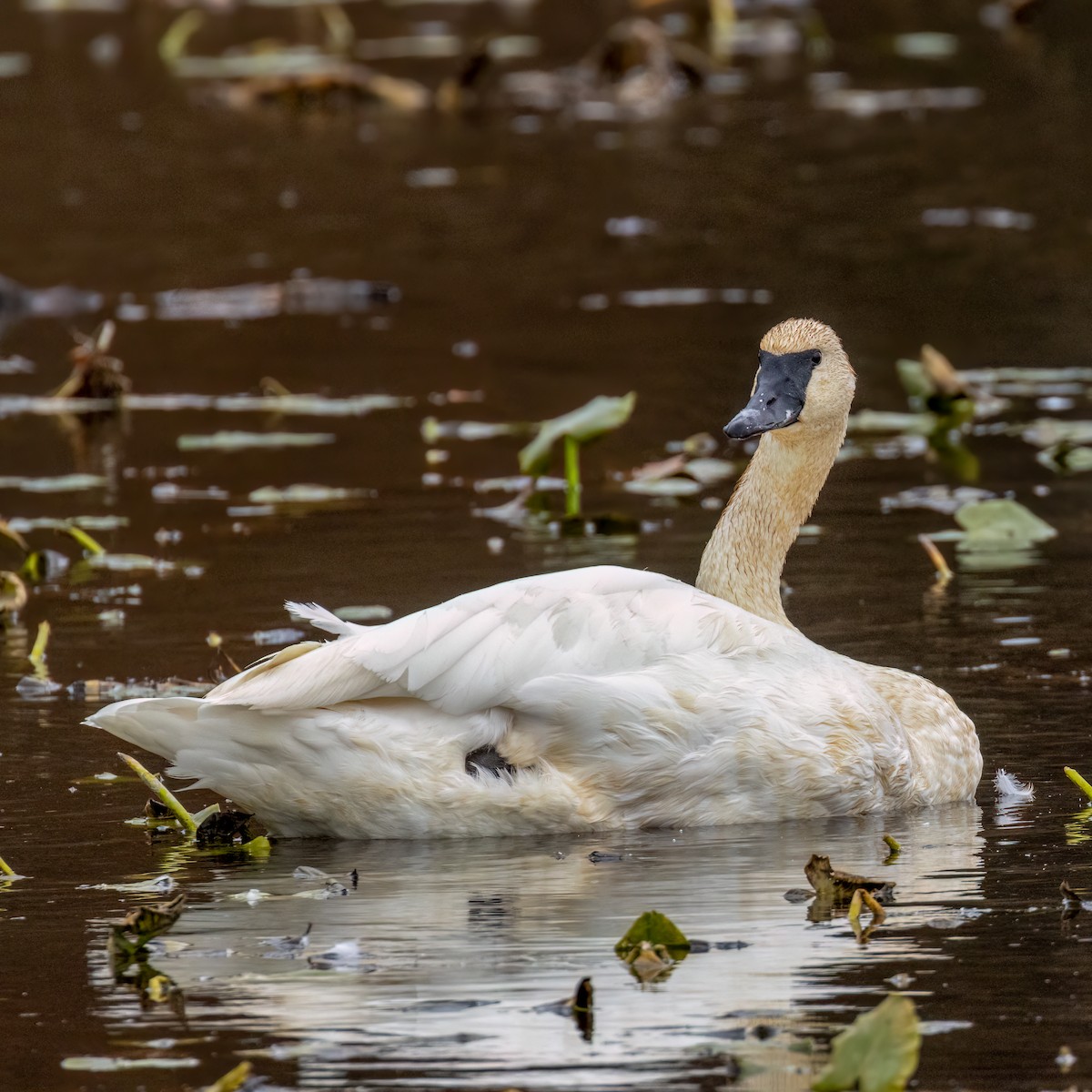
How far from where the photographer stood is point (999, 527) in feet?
31.7

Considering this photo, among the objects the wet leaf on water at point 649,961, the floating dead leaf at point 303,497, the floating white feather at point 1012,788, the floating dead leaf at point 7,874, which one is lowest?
the floating dead leaf at point 303,497

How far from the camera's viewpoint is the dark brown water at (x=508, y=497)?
196 inches

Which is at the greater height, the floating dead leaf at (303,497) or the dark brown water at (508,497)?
the dark brown water at (508,497)

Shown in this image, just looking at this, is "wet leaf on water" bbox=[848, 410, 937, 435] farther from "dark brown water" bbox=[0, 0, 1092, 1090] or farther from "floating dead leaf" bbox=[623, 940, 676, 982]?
"floating dead leaf" bbox=[623, 940, 676, 982]

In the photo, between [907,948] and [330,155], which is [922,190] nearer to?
[330,155]

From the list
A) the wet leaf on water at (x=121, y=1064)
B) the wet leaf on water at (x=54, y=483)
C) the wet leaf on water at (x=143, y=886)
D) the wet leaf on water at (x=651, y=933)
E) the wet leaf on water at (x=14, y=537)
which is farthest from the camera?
the wet leaf on water at (x=54, y=483)

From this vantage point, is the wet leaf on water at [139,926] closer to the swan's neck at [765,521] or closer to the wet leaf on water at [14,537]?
the swan's neck at [765,521]

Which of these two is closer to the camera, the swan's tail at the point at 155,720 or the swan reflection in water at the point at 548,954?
the swan reflection in water at the point at 548,954

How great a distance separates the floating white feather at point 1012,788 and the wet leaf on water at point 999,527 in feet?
9.31

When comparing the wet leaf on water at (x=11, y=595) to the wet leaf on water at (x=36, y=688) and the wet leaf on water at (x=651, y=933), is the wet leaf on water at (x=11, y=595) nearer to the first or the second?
the wet leaf on water at (x=36, y=688)

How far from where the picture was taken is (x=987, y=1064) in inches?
181

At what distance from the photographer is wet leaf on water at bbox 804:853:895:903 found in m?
5.66

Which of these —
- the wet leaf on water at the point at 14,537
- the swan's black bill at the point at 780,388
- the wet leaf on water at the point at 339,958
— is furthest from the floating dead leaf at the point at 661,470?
the wet leaf on water at the point at 339,958

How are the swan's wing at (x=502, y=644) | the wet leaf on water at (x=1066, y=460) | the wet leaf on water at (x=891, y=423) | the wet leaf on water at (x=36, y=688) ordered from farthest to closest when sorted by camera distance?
the wet leaf on water at (x=891, y=423)
the wet leaf on water at (x=1066, y=460)
the wet leaf on water at (x=36, y=688)
the swan's wing at (x=502, y=644)
